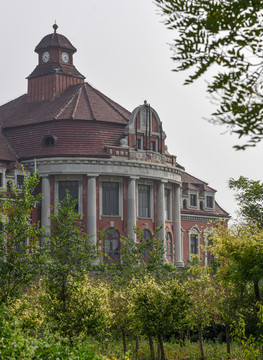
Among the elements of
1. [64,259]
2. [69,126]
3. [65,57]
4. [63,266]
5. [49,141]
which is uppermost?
[65,57]

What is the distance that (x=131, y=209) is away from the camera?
60281 mm

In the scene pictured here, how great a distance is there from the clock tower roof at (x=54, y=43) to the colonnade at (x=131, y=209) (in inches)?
579

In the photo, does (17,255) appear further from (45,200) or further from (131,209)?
(131,209)

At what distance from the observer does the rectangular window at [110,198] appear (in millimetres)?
59906

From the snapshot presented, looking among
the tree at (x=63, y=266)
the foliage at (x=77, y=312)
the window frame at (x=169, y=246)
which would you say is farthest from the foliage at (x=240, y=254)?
the window frame at (x=169, y=246)

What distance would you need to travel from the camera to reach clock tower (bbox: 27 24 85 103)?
6594cm

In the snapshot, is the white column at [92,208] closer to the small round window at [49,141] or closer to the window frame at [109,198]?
the window frame at [109,198]

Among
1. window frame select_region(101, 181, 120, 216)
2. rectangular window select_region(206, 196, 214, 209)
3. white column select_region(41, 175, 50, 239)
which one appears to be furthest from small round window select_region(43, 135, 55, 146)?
rectangular window select_region(206, 196, 214, 209)

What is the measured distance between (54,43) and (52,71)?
310 cm

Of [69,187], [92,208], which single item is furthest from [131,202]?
[69,187]

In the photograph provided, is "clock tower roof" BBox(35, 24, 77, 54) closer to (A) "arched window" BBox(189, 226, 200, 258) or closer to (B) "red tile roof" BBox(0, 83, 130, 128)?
(B) "red tile roof" BBox(0, 83, 130, 128)

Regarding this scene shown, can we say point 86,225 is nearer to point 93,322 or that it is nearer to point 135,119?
point 135,119

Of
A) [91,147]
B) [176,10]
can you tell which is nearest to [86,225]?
[91,147]

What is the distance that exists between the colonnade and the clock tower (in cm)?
1096
